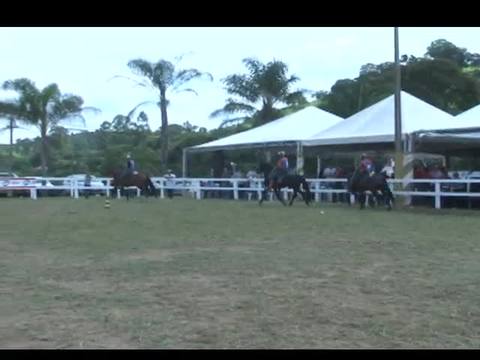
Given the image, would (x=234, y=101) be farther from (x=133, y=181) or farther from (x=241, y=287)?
(x=241, y=287)

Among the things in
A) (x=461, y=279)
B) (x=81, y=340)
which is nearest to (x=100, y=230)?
(x=461, y=279)

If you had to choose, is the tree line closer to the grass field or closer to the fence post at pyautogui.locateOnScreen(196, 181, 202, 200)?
the fence post at pyautogui.locateOnScreen(196, 181, 202, 200)

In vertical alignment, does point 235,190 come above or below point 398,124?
below

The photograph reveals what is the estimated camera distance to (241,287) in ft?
26.7

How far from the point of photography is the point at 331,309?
272 inches

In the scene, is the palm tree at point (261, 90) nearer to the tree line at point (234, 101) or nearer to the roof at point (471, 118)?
the tree line at point (234, 101)

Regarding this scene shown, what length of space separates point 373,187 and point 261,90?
26248 millimetres

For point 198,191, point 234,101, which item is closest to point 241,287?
point 198,191

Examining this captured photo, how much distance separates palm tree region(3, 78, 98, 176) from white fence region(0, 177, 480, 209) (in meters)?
9.93

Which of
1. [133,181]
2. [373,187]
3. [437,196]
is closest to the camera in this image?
[437,196]

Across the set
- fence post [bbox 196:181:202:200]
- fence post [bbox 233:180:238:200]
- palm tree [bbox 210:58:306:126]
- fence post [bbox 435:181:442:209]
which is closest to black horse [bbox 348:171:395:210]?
fence post [bbox 435:181:442:209]

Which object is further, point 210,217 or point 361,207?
point 361,207
